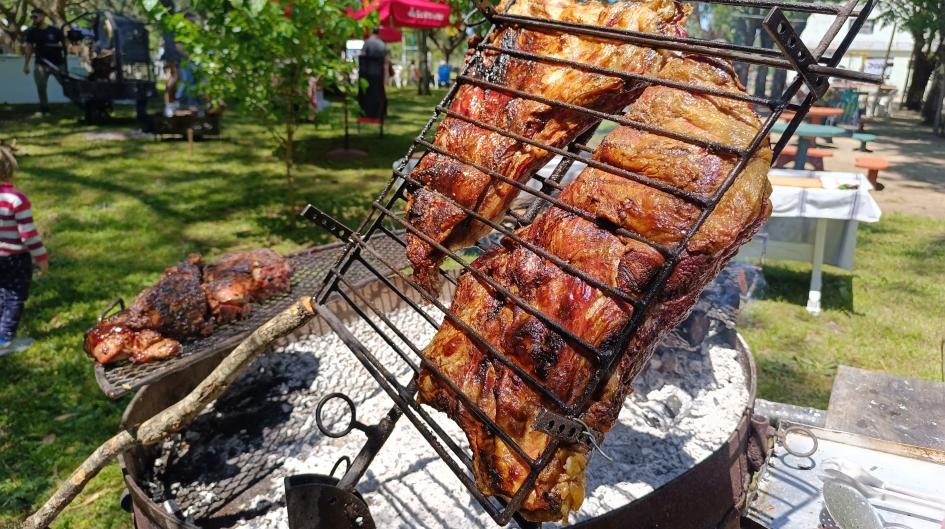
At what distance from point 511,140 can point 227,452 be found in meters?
2.48

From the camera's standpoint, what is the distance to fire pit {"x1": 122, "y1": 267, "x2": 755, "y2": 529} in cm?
287

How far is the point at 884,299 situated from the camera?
257 inches

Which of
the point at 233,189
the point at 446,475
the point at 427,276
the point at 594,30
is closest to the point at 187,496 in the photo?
the point at 446,475

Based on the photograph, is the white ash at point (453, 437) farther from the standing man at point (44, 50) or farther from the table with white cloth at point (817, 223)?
the standing man at point (44, 50)

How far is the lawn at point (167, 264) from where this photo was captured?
14.0 ft

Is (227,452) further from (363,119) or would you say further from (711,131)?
(363,119)

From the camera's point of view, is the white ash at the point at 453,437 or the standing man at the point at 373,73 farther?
the standing man at the point at 373,73

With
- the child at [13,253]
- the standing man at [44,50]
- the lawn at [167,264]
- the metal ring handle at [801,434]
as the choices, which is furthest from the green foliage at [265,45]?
the standing man at [44,50]

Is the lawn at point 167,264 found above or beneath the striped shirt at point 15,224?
beneath

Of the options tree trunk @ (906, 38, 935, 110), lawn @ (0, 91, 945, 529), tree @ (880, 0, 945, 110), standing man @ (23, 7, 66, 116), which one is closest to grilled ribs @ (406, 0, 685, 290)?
lawn @ (0, 91, 945, 529)

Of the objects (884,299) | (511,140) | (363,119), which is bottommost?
(884,299)

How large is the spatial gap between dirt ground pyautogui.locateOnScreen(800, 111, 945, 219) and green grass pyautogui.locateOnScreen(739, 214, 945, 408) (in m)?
2.29

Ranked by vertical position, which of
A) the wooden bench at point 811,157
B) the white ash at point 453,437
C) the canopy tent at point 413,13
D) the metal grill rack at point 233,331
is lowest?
the white ash at point 453,437

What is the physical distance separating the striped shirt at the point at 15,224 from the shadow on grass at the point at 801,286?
275 inches
